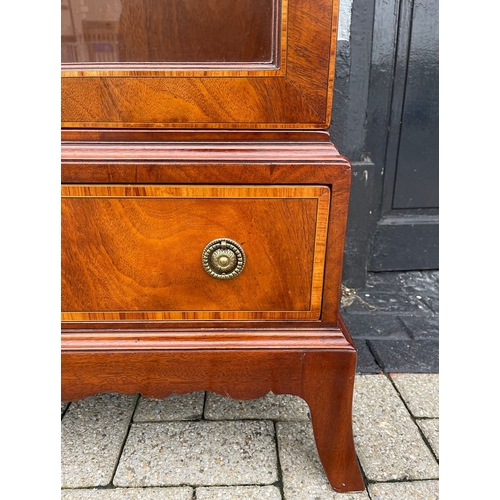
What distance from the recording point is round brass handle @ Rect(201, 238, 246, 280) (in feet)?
2.65

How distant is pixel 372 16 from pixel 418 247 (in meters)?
0.91

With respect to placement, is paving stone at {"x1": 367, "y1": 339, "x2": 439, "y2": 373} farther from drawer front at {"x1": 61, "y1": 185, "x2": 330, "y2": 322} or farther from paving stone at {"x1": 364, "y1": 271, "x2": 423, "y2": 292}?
drawer front at {"x1": 61, "y1": 185, "x2": 330, "y2": 322}

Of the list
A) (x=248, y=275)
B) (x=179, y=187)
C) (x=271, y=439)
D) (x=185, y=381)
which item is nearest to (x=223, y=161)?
(x=179, y=187)

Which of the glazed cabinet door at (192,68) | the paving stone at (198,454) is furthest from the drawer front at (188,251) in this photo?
the paving stone at (198,454)

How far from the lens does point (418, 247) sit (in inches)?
74.5

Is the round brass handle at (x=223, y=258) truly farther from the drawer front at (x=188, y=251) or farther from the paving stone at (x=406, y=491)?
the paving stone at (x=406, y=491)

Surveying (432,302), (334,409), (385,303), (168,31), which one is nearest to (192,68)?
(168,31)

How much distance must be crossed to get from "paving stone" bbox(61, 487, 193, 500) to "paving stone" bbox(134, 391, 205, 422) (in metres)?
0.22

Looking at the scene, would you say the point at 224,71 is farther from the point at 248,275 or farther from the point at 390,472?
the point at 390,472

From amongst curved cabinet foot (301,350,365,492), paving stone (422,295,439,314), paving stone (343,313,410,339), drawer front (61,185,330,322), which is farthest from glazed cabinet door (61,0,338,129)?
paving stone (422,295,439,314)

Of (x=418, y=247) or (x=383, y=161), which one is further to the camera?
(x=418, y=247)

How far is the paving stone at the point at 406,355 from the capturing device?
1366mm
